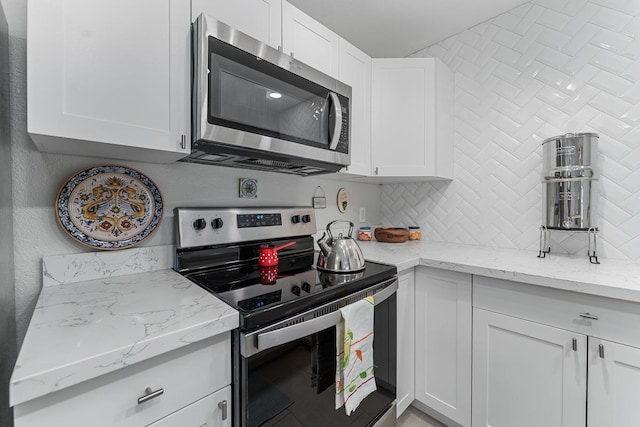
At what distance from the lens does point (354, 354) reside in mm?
1094

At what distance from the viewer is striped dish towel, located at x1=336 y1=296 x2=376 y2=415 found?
1.05 meters

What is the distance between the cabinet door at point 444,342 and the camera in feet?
4.78

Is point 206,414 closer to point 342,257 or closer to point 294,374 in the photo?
point 294,374

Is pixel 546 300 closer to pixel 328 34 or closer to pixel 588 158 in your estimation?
pixel 588 158

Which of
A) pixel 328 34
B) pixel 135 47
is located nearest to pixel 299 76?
pixel 328 34

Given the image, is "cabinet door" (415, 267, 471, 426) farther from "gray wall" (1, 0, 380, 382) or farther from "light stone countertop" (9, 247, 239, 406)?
"gray wall" (1, 0, 380, 382)

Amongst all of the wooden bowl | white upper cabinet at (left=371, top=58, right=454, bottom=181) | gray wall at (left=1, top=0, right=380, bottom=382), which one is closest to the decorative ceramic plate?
gray wall at (left=1, top=0, right=380, bottom=382)

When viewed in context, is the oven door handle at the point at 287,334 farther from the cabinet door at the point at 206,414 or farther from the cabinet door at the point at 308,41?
the cabinet door at the point at 308,41

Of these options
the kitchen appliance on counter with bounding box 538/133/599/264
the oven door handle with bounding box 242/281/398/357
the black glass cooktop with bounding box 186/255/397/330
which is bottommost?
the oven door handle with bounding box 242/281/398/357

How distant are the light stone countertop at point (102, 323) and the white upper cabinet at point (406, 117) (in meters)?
1.46

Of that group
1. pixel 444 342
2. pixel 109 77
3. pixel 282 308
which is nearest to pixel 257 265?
pixel 282 308

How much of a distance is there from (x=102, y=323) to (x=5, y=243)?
0.47 meters

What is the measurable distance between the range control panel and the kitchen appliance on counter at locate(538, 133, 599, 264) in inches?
53.1

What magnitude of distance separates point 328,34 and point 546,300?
167 cm
